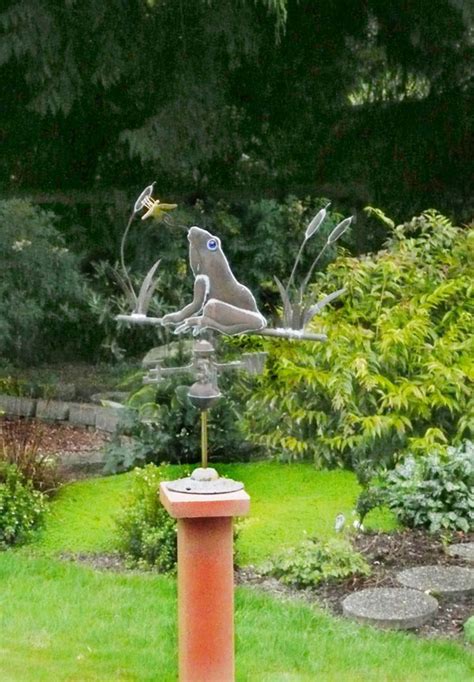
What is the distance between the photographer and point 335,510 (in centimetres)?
685

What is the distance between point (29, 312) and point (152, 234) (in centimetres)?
150

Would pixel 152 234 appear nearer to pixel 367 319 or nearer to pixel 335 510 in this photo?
pixel 367 319

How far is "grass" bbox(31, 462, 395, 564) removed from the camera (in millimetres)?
6281

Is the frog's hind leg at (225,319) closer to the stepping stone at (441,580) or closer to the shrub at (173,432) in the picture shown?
the stepping stone at (441,580)

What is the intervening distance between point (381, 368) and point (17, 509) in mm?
2591

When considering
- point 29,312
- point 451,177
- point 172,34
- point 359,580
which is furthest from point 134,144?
point 359,580

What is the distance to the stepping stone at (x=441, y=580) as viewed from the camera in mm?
5332

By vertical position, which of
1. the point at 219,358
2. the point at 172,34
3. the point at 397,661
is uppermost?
the point at 172,34

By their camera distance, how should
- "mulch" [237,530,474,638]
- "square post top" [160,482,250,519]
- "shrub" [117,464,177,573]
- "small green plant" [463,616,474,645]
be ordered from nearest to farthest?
"square post top" [160,482,250,519] < "small green plant" [463,616,474,645] < "mulch" [237,530,474,638] < "shrub" [117,464,177,573]

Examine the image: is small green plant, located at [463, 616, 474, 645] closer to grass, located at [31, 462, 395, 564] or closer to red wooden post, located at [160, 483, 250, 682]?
red wooden post, located at [160, 483, 250, 682]

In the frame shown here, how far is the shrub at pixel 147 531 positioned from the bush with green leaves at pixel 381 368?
52.7 inches

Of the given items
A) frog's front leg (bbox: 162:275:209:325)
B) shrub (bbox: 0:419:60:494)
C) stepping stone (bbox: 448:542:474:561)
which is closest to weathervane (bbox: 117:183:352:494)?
frog's front leg (bbox: 162:275:209:325)

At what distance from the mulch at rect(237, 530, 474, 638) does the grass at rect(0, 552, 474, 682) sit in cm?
18

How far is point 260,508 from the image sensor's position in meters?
6.95
